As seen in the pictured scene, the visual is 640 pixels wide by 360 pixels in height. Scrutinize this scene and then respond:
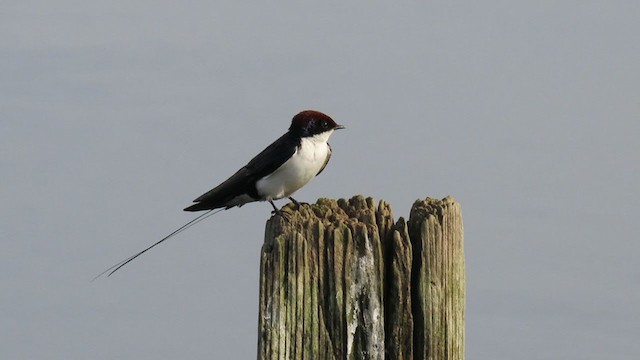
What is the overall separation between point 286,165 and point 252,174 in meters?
0.30

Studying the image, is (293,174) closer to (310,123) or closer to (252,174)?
(252,174)

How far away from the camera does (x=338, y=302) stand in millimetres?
4645

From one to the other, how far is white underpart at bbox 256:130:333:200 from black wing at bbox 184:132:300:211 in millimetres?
46

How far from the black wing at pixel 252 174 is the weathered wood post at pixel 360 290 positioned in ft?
10.7

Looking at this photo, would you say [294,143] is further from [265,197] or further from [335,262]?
[335,262]

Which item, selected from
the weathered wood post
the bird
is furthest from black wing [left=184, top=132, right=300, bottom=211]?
the weathered wood post

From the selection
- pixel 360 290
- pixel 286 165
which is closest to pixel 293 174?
pixel 286 165

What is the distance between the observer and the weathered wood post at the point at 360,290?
468 centimetres

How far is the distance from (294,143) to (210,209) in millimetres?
1016

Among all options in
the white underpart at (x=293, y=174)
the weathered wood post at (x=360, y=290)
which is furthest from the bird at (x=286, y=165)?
the weathered wood post at (x=360, y=290)

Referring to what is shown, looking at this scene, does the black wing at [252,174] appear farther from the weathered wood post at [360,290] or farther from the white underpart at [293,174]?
the weathered wood post at [360,290]

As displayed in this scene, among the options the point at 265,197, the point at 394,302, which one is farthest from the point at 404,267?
the point at 265,197

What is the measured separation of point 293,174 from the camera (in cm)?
821

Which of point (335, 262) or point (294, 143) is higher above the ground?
point (294, 143)
